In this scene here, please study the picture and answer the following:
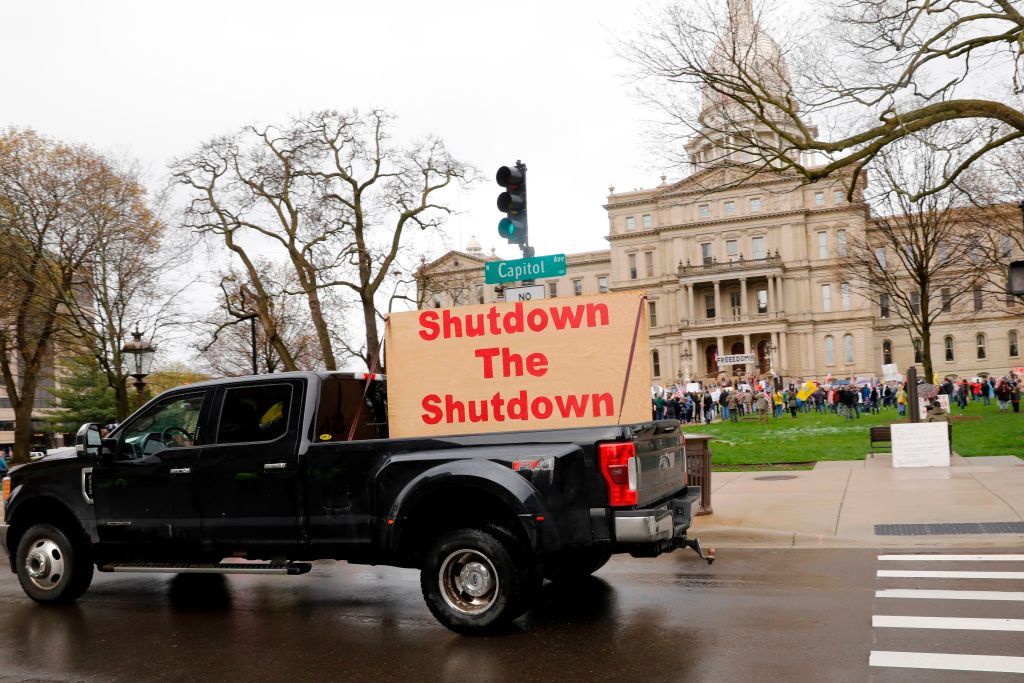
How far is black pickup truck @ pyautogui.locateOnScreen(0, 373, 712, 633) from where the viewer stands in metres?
6.23

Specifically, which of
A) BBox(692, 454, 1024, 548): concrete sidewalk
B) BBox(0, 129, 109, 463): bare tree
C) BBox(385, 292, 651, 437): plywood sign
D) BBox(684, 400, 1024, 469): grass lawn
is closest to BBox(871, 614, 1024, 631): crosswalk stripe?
Answer: BBox(385, 292, 651, 437): plywood sign

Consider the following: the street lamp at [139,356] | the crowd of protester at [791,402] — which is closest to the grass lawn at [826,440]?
the crowd of protester at [791,402]

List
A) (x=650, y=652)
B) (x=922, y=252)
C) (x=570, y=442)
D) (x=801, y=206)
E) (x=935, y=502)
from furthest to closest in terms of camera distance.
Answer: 1. (x=801, y=206)
2. (x=922, y=252)
3. (x=935, y=502)
4. (x=570, y=442)
5. (x=650, y=652)

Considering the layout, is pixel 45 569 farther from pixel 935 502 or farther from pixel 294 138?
pixel 294 138

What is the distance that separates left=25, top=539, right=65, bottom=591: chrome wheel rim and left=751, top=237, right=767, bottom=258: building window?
90.3 m

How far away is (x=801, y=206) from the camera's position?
90.6m

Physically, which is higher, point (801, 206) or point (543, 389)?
point (801, 206)

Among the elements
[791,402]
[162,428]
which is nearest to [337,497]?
[162,428]

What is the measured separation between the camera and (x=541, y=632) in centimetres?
656

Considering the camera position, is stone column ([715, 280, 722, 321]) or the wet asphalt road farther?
stone column ([715, 280, 722, 321])

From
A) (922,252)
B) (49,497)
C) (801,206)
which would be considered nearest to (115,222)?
(49,497)

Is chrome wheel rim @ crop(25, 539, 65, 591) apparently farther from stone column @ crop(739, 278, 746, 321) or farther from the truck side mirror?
stone column @ crop(739, 278, 746, 321)

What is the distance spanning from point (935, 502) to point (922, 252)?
20175 millimetres

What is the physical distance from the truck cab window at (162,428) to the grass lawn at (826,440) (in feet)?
43.6
